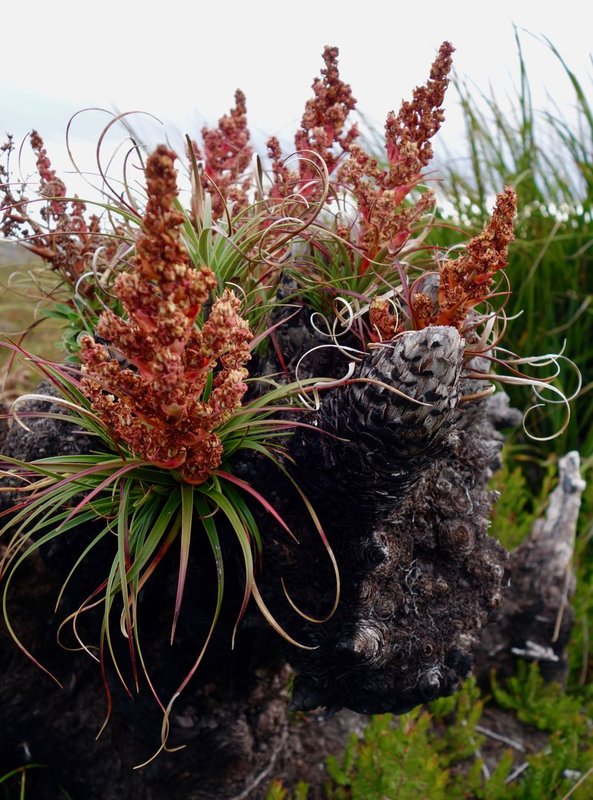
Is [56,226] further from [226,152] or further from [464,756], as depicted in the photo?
[464,756]

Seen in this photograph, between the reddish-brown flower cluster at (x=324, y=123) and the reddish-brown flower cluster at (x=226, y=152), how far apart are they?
0.26m

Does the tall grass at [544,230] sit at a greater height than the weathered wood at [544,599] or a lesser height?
greater

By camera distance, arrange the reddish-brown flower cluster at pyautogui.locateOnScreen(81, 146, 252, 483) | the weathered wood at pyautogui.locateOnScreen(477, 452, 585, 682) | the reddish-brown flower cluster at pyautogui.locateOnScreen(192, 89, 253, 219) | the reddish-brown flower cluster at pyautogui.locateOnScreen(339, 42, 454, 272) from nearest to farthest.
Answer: the reddish-brown flower cluster at pyautogui.locateOnScreen(81, 146, 252, 483)
the reddish-brown flower cluster at pyautogui.locateOnScreen(339, 42, 454, 272)
the reddish-brown flower cluster at pyautogui.locateOnScreen(192, 89, 253, 219)
the weathered wood at pyautogui.locateOnScreen(477, 452, 585, 682)

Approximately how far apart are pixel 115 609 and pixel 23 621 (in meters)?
0.53

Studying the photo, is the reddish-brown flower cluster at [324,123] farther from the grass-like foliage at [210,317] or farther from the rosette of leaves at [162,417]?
the rosette of leaves at [162,417]

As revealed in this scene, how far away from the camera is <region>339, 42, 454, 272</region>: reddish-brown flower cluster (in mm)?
1734

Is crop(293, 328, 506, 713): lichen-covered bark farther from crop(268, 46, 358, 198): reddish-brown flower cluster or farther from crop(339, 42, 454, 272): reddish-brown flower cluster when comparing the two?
crop(268, 46, 358, 198): reddish-brown flower cluster

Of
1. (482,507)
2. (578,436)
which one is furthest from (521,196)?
(482,507)

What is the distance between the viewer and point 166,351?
4.11 feet

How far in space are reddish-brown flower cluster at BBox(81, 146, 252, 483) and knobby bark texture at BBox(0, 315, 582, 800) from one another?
265 mm

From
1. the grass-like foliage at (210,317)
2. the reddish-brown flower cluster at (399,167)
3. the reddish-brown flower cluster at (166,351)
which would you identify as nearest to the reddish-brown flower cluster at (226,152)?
the grass-like foliage at (210,317)

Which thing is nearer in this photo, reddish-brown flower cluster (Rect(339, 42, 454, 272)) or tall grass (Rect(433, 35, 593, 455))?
reddish-brown flower cluster (Rect(339, 42, 454, 272))

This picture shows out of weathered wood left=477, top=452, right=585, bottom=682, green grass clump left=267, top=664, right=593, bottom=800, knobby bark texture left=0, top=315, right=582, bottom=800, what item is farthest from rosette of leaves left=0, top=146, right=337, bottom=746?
weathered wood left=477, top=452, right=585, bottom=682

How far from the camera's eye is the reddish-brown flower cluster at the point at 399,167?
5.69ft
